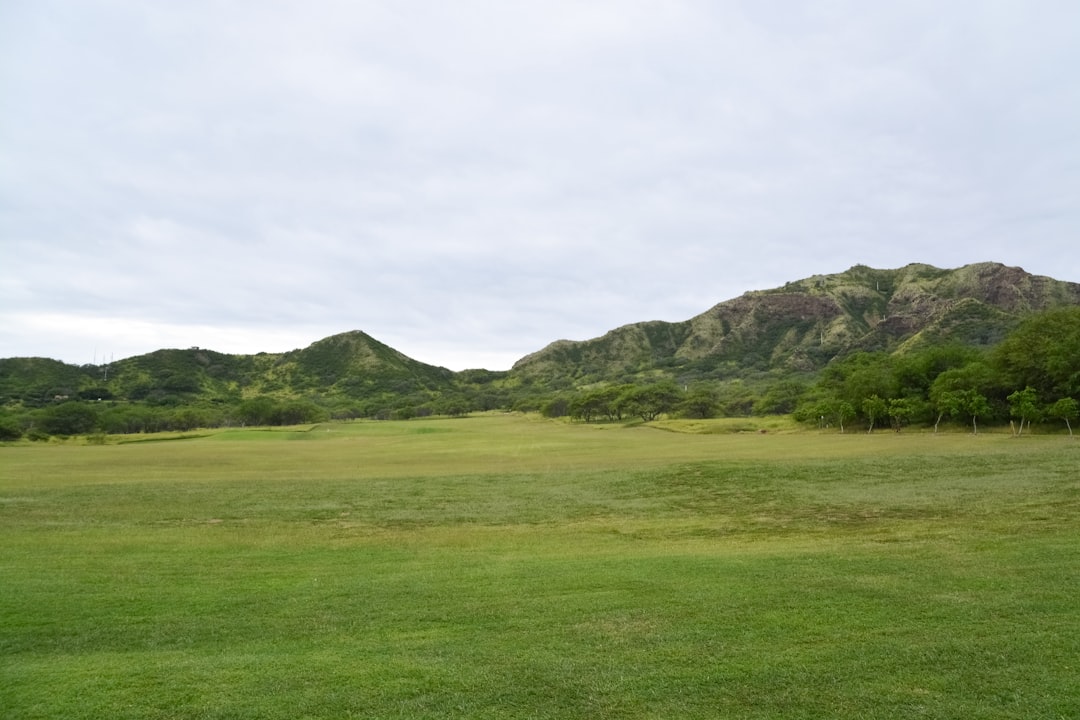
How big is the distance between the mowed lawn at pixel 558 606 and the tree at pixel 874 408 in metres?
44.9

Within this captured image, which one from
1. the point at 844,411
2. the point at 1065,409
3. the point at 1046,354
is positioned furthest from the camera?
the point at 844,411

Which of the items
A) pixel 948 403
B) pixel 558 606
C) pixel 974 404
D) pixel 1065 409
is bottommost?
pixel 558 606

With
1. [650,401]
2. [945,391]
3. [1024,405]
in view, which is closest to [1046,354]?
[1024,405]

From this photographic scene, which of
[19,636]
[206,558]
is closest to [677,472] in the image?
[206,558]

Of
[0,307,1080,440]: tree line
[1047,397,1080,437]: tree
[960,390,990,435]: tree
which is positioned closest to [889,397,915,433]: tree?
[0,307,1080,440]: tree line

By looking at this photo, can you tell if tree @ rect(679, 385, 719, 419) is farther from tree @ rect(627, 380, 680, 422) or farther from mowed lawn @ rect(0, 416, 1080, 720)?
mowed lawn @ rect(0, 416, 1080, 720)

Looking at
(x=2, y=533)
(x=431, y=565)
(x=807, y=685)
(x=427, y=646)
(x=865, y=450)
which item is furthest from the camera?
(x=865, y=450)

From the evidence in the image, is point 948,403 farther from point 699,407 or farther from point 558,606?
point 699,407

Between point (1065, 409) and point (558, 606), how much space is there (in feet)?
204

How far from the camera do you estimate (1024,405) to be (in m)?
Answer: 58.9

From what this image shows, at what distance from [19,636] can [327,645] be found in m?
6.26

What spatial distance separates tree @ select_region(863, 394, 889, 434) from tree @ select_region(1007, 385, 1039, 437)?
14.8 metres

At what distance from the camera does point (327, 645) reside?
11727 millimetres

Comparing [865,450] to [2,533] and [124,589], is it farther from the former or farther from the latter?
[2,533]
